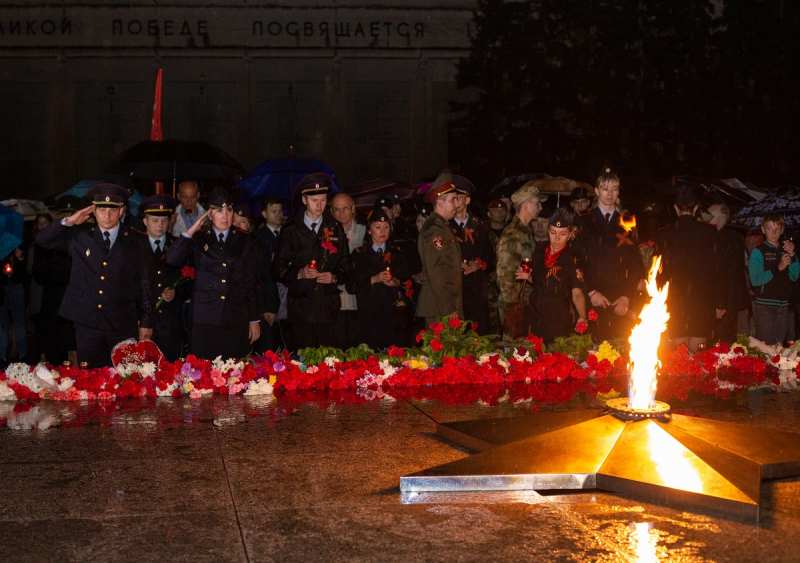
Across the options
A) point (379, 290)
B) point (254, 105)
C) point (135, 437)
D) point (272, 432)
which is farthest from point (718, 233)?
point (254, 105)

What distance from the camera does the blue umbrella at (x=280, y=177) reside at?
43.4 ft

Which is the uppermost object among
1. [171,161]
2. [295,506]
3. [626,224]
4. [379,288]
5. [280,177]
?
[171,161]

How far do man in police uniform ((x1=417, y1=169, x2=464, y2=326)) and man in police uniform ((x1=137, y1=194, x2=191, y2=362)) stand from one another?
215 cm

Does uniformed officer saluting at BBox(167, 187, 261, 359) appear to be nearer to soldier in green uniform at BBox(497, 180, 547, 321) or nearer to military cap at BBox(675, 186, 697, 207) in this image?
soldier in green uniform at BBox(497, 180, 547, 321)

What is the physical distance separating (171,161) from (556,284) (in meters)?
6.03

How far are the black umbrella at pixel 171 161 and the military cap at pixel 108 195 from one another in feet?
14.5

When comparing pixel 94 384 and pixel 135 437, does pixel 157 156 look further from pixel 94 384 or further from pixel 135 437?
pixel 135 437

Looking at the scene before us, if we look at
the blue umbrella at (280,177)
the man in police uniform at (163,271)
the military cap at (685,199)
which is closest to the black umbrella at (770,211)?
the military cap at (685,199)

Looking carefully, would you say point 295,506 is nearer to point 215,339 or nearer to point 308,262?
point 215,339

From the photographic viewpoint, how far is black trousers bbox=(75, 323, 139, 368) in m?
7.99

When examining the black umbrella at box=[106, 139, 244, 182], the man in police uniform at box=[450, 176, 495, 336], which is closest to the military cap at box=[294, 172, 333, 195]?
the man in police uniform at box=[450, 176, 495, 336]

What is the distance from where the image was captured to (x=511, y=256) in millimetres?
10180

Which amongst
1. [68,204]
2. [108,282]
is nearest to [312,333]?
[108,282]

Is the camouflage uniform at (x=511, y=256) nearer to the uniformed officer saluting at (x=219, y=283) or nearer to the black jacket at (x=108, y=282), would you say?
the uniformed officer saluting at (x=219, y=283)
